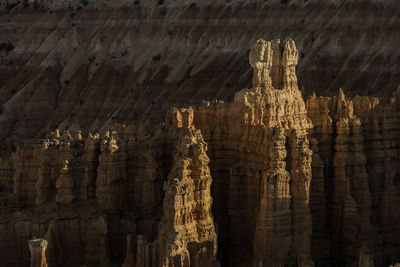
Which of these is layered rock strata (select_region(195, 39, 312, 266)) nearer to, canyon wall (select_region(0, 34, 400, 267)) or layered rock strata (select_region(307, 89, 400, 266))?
canyon wall (select_region(0, 34, 400, 267))

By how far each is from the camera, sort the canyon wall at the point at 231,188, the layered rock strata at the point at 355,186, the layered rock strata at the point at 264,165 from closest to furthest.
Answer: the canyon wall at the point at 231,188 → the layered rock strata at the point at 264,165 → the layered rock strata at the point at 355,186

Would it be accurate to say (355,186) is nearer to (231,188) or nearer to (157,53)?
(231,188)

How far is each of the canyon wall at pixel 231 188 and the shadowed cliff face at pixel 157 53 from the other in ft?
82.6

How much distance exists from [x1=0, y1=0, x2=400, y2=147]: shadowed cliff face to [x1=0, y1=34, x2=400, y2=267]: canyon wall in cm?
2516

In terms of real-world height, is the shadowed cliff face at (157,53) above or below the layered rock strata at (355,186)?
above

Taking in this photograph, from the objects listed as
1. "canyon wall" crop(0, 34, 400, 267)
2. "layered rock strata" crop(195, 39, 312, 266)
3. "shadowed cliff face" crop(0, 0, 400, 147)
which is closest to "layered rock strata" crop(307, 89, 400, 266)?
"canyon wall" crop(0, 34, 400, 267)

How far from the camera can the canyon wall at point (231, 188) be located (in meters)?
25.8

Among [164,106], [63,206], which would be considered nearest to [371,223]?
[63,206]

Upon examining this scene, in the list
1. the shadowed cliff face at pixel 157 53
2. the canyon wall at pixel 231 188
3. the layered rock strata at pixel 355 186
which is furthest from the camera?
the shadowed cliff face at pixel 157 53

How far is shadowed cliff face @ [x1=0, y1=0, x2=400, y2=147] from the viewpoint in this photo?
62.2m

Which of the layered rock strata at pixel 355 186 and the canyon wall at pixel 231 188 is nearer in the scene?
the canyon wall at pixel 231 188

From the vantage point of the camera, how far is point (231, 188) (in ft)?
93.8

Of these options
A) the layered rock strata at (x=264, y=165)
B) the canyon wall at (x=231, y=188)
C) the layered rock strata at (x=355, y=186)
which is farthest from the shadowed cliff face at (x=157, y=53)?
the layered rock strata at (x=264, y=165)

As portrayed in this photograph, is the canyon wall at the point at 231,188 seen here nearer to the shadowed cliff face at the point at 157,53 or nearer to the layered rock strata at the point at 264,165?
the layered rock strata at the point at 264,165
